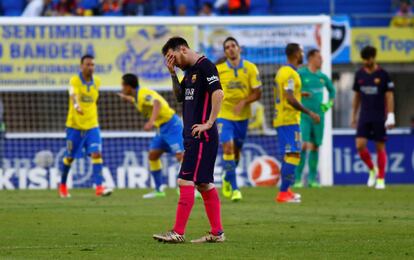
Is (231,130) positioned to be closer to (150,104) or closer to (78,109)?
(150,104)

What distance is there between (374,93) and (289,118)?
4.35 m

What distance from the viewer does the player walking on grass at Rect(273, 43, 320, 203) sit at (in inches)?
669

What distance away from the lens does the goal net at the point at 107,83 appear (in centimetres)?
2423

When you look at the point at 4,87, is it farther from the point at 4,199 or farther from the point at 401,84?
the point at 401,84

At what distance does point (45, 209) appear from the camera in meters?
15.9

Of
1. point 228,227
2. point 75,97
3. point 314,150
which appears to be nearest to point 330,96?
point 314,150

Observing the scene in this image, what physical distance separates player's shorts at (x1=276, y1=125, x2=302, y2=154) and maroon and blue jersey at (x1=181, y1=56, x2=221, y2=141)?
5.82 m

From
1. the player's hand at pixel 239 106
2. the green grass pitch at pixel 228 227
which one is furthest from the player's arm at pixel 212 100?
the player's hand at pixel 239 106

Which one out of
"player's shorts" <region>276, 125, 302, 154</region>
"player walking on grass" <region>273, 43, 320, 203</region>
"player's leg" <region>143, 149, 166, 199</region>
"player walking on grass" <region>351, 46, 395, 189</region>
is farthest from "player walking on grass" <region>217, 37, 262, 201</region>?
"player walking on grass" <region>351, 46, 395, 189</region>

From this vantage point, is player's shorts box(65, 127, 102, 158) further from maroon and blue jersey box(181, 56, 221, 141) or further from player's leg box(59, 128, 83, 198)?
maroon and blue jersey box(181, 56, 221, 141)

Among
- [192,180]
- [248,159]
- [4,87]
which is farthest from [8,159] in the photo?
[192,180]

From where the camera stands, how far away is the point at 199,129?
11.1m

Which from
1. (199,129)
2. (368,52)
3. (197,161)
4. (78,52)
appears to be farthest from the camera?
(78,52)

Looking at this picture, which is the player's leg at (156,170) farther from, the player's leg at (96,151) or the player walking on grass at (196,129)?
the player walking on grass at (196,129)
